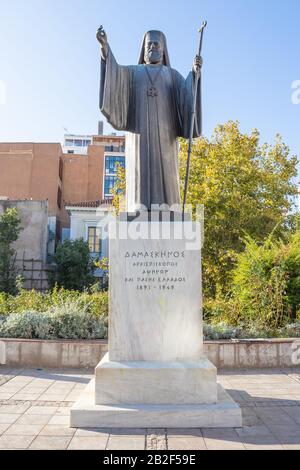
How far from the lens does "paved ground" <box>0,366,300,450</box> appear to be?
3750 mm

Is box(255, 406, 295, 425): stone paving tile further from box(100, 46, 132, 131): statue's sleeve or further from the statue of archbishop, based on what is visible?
box(100, 46, 132, 131): statue's sleeve

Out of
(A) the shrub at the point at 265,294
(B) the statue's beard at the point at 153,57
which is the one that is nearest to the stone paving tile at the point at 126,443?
(B) the statue's beard at the point at 153,57

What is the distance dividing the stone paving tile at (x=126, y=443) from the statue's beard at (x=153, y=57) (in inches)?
177

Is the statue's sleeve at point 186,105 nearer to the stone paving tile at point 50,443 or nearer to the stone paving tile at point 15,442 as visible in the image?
the stone paving tile at point 50,443

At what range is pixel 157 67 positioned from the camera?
5570 millimetres

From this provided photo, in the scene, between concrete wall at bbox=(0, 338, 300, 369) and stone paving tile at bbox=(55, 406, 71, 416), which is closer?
stone paving tile at bbox=(55, 406, 71, 416)

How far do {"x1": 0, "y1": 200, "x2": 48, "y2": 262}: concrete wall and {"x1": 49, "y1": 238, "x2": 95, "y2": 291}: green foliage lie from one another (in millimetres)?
2048

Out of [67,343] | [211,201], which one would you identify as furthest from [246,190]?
[67,343]

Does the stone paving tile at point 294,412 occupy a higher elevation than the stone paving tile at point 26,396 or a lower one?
higher

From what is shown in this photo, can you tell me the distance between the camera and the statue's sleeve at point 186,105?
550 cm

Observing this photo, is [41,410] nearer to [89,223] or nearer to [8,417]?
[8,417]

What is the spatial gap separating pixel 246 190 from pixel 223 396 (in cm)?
1395

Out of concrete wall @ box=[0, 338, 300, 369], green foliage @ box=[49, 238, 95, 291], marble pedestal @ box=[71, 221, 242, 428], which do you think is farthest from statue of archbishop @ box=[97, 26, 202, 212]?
green foliage @ box=[49, 238, 95, 291]

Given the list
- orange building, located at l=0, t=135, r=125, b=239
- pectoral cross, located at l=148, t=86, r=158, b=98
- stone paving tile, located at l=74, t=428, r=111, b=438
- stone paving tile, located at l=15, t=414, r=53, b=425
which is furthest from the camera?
orange building, located at l=0, t=135, r=125, b=239
